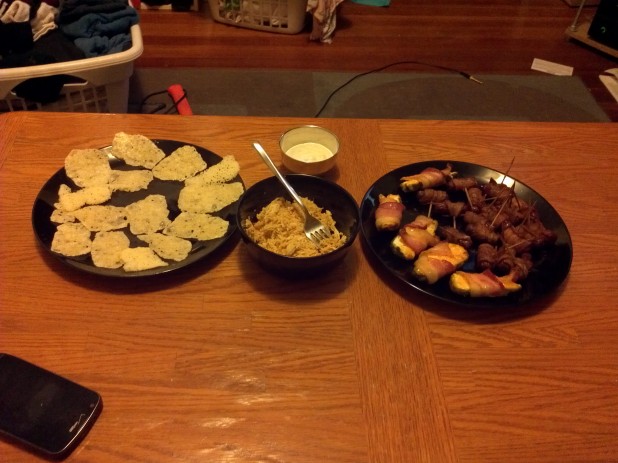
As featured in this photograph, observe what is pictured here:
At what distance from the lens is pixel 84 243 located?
2.78ft

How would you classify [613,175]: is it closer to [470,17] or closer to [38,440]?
[38,440]

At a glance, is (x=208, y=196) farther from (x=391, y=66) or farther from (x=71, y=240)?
(x=391, y=66)

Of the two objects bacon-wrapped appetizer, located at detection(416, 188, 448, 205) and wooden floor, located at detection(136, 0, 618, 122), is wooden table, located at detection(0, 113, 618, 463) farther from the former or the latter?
wooden floor, located at detection(136, 0, 618, 122)

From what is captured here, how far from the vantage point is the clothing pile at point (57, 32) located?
1.59 metres

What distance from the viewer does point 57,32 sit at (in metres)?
1.81

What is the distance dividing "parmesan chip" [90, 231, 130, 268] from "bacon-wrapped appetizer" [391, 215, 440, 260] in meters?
0.45

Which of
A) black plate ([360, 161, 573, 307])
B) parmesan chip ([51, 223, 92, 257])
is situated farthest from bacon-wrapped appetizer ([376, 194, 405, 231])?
parmesan chip ([51, 223, 92, 257])

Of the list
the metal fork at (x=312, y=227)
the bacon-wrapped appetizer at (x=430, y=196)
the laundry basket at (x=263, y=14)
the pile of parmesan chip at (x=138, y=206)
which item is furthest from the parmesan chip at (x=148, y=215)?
the laundry basket at (x=263, y=14)

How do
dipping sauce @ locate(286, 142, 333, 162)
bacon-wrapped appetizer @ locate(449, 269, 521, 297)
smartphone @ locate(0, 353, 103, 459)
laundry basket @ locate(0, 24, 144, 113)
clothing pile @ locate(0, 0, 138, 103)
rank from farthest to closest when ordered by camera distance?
clothing pile @ locate(0, 0, 138, 103) → laundry basket @ locate(0, 24, 144, 113) → dipping sauce @ locate(286, 142, 333, 162) → bacon-wrapped appetizer @ locate(449, 269, 521, 297) → smartphone @ locate(0, 353, 103, 459)

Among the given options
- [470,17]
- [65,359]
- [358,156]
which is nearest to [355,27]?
[470,17]

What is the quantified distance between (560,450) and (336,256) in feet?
1.30

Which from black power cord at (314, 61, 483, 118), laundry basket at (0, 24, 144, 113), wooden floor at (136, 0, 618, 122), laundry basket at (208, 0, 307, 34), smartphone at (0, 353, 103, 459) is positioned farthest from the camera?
laundry basket at (208, 0, 307, 34)

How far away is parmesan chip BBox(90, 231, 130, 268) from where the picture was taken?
82 cm

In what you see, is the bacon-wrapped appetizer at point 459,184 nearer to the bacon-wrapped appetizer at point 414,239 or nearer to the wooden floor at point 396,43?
the bacon-wrapped appetizer at point 414,239
